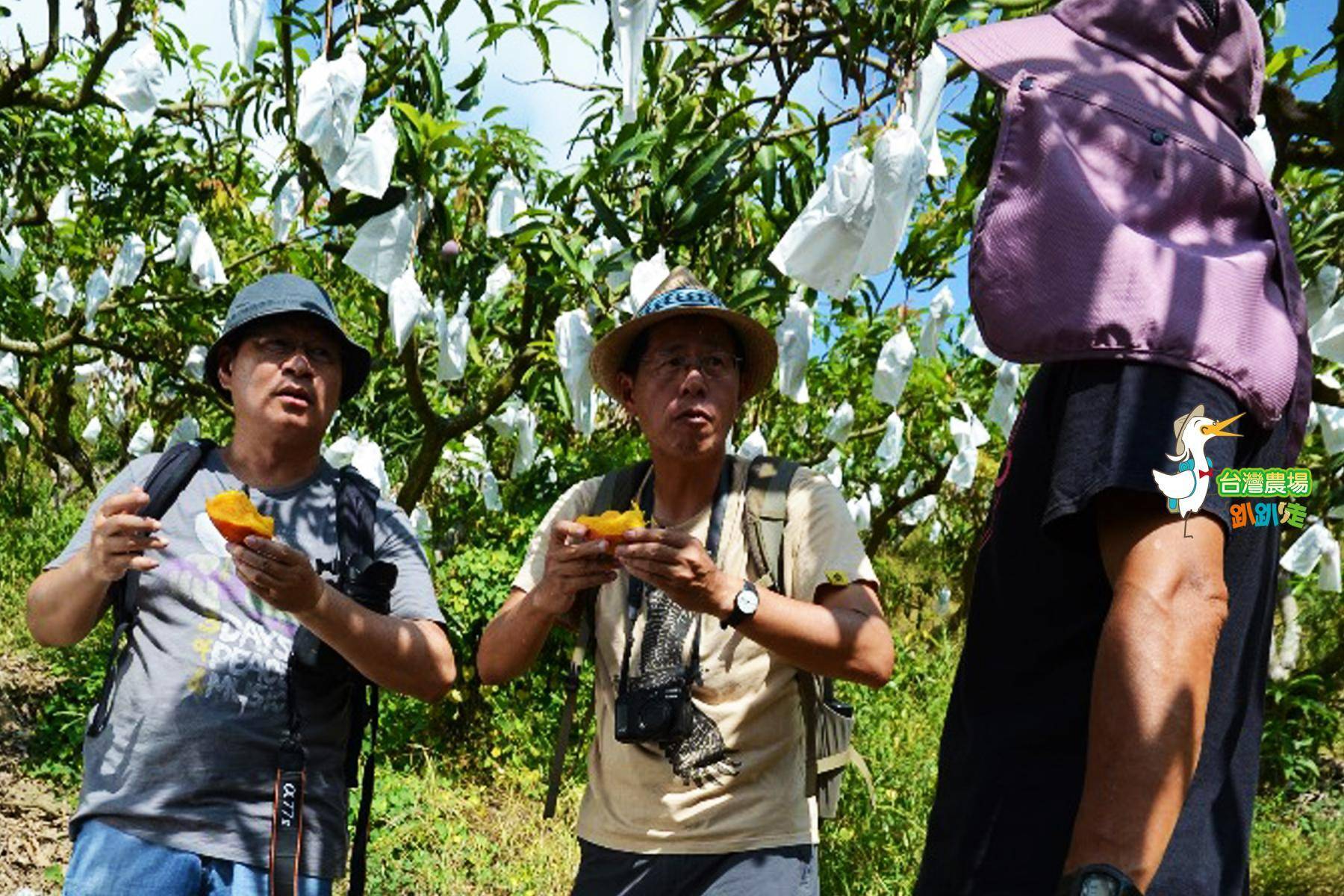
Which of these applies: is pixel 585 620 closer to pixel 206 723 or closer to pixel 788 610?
pixel 788 610

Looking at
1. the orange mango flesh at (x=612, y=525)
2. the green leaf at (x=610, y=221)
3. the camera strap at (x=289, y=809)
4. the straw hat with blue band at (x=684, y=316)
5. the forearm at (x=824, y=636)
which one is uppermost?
the green leaf at (x=610, y=221)

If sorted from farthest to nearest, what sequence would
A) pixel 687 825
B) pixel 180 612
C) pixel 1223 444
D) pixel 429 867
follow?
pixel 429 867, pixel 180 612, pixel 687 825, pixel 1223 444

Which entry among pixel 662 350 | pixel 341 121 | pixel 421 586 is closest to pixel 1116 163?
pixel 662 350

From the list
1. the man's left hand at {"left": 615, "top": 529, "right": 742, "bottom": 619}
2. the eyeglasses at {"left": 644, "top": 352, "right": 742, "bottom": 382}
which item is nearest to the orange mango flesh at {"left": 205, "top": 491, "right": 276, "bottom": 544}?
the man's left hand at {"left": 615, "top": 529, "right": 742, "bottom": 619}

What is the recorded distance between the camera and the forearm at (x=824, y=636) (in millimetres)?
A: 1816

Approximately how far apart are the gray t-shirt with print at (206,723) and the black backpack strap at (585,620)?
0.95 ft

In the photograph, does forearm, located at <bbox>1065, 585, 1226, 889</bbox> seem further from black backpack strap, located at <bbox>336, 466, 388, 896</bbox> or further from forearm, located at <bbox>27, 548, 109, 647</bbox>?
forearm, located at <bbox>27, 548, 109, 647</bbox>

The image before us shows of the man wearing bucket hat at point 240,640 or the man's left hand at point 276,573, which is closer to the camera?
the man's left hand at point 276,573

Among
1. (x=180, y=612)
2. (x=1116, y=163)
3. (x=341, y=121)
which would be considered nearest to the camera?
(x=1116, y=163)

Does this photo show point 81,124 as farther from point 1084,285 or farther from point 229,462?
point 1084,285

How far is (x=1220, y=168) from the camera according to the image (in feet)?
3.69

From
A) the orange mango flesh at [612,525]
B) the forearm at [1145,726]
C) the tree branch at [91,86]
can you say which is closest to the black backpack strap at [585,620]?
the orange mango flesh at [612,525]

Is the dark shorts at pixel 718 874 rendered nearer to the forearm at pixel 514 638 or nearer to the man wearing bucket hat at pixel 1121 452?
the forearm at pixel 514 638

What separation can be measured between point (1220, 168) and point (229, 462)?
1596mm
